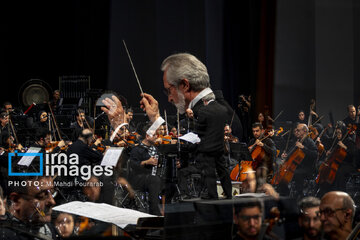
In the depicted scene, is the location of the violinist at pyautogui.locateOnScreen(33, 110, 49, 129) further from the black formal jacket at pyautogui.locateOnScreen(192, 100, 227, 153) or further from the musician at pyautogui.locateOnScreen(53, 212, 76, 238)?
the black formal jacket at pyautogui.locateOnScreen(192, 100, 227, 153)

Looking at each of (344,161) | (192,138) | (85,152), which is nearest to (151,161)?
(85,152)

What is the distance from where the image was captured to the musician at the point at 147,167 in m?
4.90

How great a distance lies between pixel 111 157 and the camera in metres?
5.01

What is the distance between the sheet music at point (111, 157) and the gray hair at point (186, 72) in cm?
359

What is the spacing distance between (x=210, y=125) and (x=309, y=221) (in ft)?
1.26

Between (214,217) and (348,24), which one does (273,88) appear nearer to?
(348,24)

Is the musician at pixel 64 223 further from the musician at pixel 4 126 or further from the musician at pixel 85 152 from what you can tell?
the musician at pixel 4 126

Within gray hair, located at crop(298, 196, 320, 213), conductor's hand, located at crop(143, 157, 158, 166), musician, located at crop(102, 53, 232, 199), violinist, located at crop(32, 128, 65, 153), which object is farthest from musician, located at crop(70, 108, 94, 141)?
gray hair, located at crop(298, 196, 320, 213)

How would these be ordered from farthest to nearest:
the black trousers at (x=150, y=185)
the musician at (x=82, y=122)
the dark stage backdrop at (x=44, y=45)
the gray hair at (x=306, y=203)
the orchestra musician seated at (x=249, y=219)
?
the dark stage backdrop at (x=44, y=45) → the musician at (x=82, y=122) → the black trousers at (x=150, y=185) → the gray hair at (x=306, y=203) → the orchestra musician seated at (x=249, y=219)

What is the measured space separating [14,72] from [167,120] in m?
9.03

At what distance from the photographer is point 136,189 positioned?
17.6 ft

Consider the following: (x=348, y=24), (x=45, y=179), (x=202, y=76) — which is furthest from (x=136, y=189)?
(x=202, y=76)

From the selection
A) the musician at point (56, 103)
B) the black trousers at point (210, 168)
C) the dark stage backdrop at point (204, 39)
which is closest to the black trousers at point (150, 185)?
the dark stage backdrop at point (204, 39)

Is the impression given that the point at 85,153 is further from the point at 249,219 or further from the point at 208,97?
the point at 249,219
